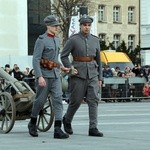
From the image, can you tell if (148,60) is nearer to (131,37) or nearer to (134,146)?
(131,37)

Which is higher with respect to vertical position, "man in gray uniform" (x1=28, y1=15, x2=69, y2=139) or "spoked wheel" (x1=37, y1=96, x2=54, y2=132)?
"man in gray uniform" (x1=28, y1=15, x2=69, y2=139)

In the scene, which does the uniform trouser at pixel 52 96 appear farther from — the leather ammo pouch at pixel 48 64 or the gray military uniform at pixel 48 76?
the leather ammo pouch at pixel 48 64

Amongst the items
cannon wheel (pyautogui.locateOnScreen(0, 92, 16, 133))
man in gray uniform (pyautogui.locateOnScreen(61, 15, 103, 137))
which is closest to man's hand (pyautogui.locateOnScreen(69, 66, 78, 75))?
man in gray uniform (pyautogui.locateOnScreen(61, 15, 103, 137))

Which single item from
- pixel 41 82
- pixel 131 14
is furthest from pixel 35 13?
pixel 41 82

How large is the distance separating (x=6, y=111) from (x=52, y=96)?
128cm

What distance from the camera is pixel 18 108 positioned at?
12336 mm

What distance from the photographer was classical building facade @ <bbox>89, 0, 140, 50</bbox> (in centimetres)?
7446

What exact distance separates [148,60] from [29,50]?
9831 millimetres

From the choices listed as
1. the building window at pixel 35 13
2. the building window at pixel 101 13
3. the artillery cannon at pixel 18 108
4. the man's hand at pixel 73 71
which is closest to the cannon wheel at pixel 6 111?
the artillery cannon at pixel 18 108

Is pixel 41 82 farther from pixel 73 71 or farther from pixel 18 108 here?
pixel 18 108

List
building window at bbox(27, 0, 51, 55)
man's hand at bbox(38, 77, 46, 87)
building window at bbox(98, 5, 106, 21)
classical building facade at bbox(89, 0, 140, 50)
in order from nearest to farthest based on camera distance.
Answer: man's hand at bbox(38, 77, 46, 87) → building window at bbox(27, 0, 51, 55) → building window at bbox(98, 5, 106, 21) → classical building facade at bbox(89, 0, 140, 50)

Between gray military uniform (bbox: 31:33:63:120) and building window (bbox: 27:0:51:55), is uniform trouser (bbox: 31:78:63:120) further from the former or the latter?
building window (bbox: 27:0:51:55)

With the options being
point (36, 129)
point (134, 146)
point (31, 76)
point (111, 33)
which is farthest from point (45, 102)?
point (111, 33)

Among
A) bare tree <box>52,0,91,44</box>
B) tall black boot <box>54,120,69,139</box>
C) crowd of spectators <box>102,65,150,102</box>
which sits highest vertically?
bare tree <box>52,0,91,44</box>
